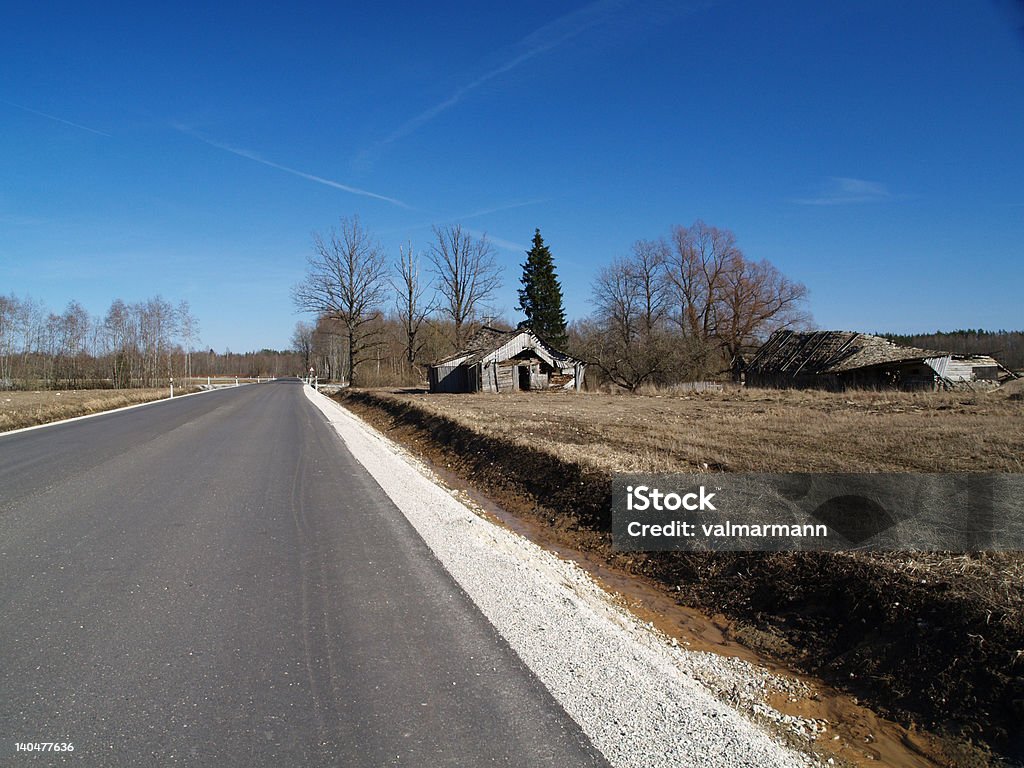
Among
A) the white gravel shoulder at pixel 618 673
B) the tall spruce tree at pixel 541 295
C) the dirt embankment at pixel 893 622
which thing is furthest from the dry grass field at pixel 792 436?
the tall spruce tree at pixel 541 295

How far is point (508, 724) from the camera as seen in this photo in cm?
317

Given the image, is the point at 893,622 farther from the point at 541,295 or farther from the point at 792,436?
the point at 541,295

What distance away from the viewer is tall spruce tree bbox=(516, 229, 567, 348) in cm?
6588

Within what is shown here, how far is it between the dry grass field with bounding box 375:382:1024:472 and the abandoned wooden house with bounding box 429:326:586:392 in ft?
63.4

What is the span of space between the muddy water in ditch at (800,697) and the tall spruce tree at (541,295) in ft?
194

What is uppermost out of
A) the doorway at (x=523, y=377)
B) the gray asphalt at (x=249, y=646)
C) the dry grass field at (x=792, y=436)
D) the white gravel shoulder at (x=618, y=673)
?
the doorway at (x=523, y=377)

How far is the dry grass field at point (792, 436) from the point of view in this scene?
9.08 m

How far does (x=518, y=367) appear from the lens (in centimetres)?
4078

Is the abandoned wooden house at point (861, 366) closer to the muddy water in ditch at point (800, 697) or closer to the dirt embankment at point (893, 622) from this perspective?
the dirt embankment at point (893, 622)

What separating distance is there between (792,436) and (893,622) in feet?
29.0

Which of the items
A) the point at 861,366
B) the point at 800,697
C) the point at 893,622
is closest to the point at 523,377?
the point at 861,366

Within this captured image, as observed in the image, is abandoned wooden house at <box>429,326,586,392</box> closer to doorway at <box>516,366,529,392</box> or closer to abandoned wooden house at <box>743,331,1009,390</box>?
doorway at <box>516,366,529,392</box>

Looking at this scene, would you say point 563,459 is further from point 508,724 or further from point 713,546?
point 508,724

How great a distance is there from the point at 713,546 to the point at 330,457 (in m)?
8.96
